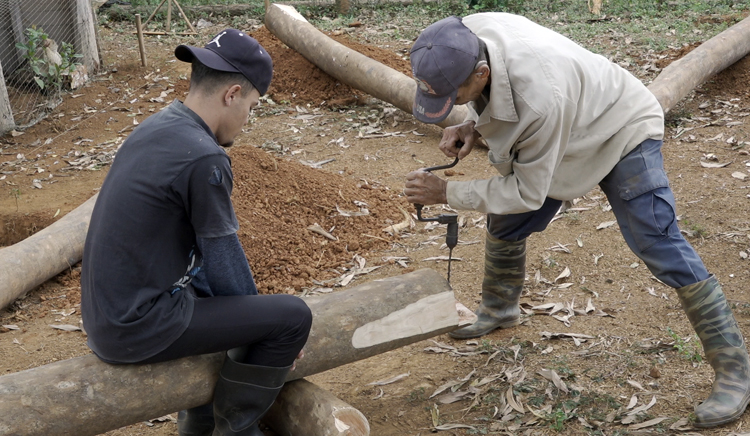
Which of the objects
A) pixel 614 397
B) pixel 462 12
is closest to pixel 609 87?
pixel 614 397

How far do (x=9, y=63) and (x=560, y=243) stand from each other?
7.43 m

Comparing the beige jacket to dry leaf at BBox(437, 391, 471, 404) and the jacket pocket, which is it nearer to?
the jacket pocket

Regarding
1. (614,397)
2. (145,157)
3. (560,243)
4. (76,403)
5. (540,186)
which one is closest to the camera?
(145,157)

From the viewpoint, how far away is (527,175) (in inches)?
122

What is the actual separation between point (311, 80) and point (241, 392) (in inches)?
250

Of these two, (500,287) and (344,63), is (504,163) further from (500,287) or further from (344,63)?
(344,63)

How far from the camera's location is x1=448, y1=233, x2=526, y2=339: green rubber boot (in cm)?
399

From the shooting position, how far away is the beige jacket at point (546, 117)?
290 centimetres

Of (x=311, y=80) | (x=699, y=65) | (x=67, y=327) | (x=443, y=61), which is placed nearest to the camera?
(x=443, y=61)

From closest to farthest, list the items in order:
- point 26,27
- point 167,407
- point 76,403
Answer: point 76,403 → point 167,407 → point 26,27

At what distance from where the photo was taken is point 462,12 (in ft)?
38.6

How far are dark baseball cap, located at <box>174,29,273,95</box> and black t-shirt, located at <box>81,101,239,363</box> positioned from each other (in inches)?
8.5

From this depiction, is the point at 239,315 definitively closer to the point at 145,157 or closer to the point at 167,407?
the point at 167,407

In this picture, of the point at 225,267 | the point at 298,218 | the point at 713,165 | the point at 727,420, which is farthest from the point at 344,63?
the point at 727,420
